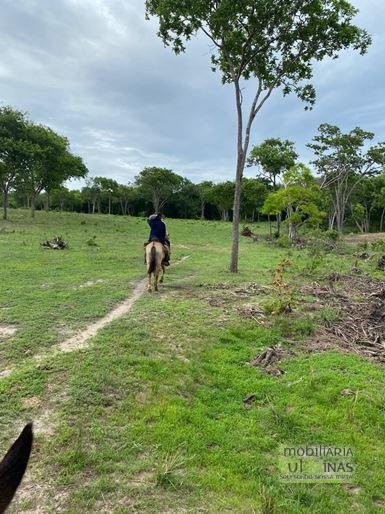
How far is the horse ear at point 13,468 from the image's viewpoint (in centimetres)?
148

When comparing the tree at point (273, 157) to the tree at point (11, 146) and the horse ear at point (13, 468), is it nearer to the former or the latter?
the tree at point (11, 146)

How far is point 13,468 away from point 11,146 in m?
32.7

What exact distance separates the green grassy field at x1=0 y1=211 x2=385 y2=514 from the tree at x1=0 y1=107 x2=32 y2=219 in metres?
22.9

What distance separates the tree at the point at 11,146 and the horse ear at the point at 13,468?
106ft

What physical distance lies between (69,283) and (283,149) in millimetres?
28864

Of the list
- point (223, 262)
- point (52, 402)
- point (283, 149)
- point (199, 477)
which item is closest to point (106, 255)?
point (223, 262)

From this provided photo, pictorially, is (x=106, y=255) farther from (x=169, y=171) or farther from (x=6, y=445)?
(x=169, y=171)

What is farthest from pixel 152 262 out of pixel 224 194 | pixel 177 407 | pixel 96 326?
pixel 224 194

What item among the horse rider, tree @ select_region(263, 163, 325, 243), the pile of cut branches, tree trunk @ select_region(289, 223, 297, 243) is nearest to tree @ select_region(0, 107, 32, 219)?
the pile of cut branches

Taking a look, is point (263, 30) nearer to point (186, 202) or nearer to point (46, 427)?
point (46, 427)

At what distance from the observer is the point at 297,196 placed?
27.2m

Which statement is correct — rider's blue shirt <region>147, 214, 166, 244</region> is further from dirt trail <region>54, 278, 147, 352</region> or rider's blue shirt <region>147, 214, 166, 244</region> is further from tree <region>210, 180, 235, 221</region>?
tree <region>210, 180, 235, 221</region>

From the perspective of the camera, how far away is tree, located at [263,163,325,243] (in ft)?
89.5

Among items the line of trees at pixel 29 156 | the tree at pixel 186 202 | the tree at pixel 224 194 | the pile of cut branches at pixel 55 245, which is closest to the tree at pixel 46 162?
the line of trees at pixel 29 156
